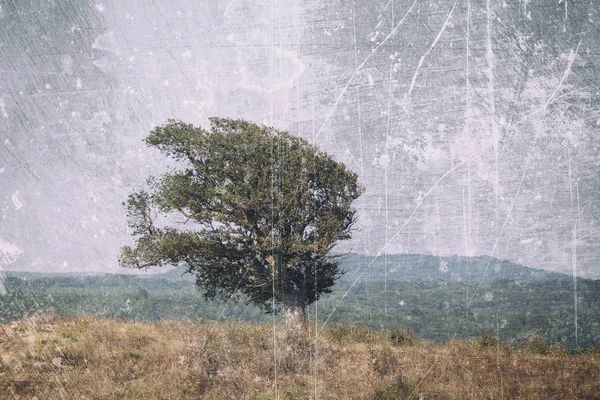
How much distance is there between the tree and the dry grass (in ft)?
14.6

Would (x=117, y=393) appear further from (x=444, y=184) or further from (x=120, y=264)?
(x=444, y=184)

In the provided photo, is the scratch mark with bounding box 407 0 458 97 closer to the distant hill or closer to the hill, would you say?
the distant hill

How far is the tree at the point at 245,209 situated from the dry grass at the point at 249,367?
4.46m

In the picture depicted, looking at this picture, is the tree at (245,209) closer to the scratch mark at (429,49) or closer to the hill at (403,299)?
the hill at (403,299)

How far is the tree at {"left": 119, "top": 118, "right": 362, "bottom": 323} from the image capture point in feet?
61.3

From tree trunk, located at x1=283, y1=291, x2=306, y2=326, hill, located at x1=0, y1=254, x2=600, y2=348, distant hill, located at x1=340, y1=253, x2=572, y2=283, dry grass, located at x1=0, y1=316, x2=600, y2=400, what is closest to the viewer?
dry grass, located at x1=0, y1=316, x2=600, y2=400

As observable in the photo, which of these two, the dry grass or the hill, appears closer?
the dry grass

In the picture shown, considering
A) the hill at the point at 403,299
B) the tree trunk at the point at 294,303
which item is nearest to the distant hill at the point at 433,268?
the hill at the point at 403,299

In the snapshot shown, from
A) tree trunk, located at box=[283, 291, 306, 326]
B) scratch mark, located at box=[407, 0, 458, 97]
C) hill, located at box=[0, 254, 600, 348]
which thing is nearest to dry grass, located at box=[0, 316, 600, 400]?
hill, located at box=[0, 254, 600, 348]

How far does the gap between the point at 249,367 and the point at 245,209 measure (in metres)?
7.82

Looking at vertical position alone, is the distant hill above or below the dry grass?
above

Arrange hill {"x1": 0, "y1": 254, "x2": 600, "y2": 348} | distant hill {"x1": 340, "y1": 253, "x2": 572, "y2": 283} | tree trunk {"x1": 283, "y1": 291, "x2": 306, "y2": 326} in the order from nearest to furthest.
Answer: hill {"x1": 0, "y1": 254, "x2": 600, "y2": 348} < distant hill {"x1": 340, "y1": 253, "x2": 572, "y2": 283} < tree trunk {"x1": 283, "y1": 291, "x2": 306, "y2": 326}

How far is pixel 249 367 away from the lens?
1175 cm

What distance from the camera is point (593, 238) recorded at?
2089cm
